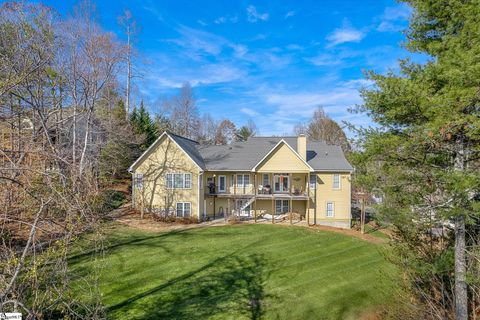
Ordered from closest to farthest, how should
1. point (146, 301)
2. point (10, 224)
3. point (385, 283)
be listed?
point (10, 224), point (146, 301), point (385, 283)

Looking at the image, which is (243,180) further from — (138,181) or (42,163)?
(42,163)

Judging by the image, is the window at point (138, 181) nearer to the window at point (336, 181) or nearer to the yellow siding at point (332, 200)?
the yellow siding at point (332, 200)

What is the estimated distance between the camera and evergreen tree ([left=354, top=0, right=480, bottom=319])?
6719 mm

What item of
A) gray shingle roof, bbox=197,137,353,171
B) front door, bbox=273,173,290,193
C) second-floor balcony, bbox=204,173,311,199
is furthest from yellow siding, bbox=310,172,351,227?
front door, bbox=273,173,290,193

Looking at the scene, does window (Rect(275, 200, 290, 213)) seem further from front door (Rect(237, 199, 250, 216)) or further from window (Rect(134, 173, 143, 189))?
window (Rect(134, 173, 143, 189))

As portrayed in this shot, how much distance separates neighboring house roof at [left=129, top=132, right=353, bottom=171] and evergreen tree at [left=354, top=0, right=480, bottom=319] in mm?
16993

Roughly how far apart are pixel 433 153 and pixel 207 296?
932 cm

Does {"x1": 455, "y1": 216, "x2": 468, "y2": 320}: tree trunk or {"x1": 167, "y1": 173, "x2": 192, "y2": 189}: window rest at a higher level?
{"x1": 167, "y1": 173, "x2": 192, "y2": 189}: window

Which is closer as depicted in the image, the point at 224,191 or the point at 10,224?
the point at 10,224

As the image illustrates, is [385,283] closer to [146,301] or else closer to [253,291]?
[253,291]

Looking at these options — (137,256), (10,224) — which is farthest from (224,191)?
(10,224)

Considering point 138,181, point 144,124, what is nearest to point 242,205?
point 138,181

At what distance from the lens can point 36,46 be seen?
699 cm

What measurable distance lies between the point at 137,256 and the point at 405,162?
531 inches
